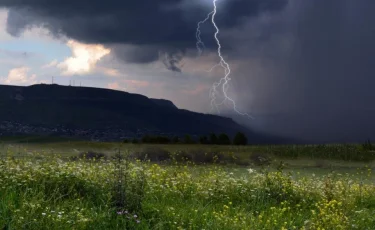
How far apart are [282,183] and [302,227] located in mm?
3359

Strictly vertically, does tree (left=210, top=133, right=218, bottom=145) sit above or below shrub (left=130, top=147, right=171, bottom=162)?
above

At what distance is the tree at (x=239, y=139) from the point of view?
4294 cm

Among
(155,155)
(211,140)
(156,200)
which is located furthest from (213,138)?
(156,200)

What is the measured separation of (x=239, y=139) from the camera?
4325 centimetres

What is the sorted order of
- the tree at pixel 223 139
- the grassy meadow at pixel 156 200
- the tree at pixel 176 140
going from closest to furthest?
the grassy meadow at pixel 156 200 → the tree at pixel 176 140 → the tree at pixel 223 139

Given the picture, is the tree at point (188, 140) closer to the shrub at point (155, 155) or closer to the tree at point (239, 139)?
the tree at point (239, 139)

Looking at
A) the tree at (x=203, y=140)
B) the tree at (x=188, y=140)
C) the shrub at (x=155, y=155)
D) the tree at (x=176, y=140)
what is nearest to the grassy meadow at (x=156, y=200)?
the shrub at (x=155, y=155)

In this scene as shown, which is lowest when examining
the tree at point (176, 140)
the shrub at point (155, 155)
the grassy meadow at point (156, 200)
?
the grassy meadow at point (156, 200)

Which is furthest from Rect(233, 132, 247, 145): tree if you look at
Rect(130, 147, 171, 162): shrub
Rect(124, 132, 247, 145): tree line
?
Rect(130, 147, 171, 162): shrub

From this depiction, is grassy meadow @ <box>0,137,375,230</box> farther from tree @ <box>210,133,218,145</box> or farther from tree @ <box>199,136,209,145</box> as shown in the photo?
tree @ <box>210,133,218,145</box>

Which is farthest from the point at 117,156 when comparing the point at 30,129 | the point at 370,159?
the point at 30,129

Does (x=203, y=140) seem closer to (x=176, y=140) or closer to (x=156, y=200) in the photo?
(x=176, y=140)

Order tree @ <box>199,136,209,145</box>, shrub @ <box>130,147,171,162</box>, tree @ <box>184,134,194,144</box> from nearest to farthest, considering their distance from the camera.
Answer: shrub @ <box>130,147,171,162</box>
tree @ <box>184,134,194,144</box>
tree @ <box>199,136,209,145</box>

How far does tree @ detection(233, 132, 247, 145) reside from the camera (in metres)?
42.9
